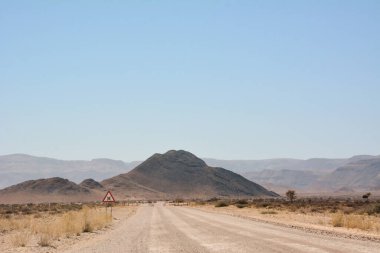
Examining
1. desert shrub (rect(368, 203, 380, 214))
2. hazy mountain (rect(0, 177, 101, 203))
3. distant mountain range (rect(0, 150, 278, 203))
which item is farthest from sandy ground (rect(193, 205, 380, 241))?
distant mountain range (rect(0, 150, 278, 203))

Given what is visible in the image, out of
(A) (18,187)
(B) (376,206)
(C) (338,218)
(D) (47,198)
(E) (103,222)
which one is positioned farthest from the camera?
(A) (18,187)

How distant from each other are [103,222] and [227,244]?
1750 cm

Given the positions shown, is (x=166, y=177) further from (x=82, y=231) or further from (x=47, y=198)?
(x=82, y=231)

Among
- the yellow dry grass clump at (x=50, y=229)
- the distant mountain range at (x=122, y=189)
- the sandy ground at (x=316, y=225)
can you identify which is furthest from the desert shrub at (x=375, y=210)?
the distant mountain range at (x=122, y=189)

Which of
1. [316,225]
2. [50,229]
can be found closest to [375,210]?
[316,225]

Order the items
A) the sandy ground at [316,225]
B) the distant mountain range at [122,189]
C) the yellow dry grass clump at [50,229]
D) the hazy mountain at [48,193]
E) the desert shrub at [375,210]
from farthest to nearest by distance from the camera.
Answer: the distant mountain range at [122,189] → the hazy mountain at [48,193] → the desert shrub at [375,210] → the sandy ground at [316,225] → the yellow dry grass clump at [50,229]

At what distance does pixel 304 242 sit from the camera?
1825 centimetres

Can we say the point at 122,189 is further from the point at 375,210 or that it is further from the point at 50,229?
the point at 50,229

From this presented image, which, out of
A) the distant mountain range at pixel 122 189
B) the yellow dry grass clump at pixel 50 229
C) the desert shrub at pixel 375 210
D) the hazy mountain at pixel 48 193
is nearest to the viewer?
the yellow dry grass clump at pixel 50 229

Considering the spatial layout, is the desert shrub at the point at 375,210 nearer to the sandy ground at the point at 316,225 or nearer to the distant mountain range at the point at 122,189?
the sandy ground at the point at 316,225

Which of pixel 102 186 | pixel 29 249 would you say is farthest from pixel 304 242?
pixel 102 186

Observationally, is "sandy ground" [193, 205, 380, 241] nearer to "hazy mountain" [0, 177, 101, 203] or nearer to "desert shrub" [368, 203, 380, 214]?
"desert shrub" [368, 203, 380, 214]

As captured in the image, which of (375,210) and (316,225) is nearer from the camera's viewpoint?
(316,225)

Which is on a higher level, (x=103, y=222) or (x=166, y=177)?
(x=166, y=177)
